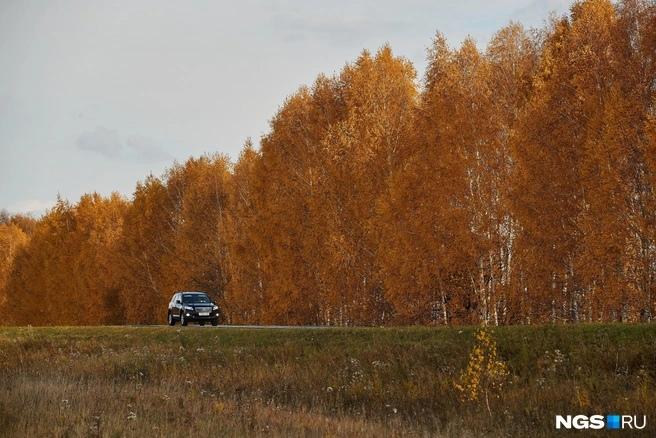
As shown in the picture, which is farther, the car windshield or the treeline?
the car windshield

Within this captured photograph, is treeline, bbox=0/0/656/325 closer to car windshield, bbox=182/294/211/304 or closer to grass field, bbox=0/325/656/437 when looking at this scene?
car windshield, bbox=182/294/211/304

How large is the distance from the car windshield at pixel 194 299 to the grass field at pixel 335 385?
967 cm

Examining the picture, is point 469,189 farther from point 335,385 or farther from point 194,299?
point 194,299

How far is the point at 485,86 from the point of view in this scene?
1265 inches

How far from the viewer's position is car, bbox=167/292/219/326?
3644 cm

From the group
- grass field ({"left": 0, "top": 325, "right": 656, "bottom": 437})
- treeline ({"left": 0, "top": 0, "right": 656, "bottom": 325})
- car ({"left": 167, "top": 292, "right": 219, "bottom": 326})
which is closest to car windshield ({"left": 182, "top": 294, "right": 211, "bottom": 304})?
car ({"left": 167, "top": 292, "right": 219, "bottom": 326})

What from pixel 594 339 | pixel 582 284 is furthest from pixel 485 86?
pixel 594 339

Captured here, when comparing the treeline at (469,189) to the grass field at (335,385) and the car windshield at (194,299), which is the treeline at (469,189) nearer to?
the car windshield at (194,299)

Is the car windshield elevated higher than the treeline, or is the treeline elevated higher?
the treeline

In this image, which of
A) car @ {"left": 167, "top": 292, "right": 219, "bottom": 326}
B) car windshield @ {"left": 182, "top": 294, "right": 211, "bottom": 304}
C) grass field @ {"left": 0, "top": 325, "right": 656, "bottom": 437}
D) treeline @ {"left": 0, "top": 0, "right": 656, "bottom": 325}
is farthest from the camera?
car windshield @ {"left": 182, "top": 294, "right": 211, "bottom": 304}

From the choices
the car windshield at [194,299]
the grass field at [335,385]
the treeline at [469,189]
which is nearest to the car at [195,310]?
the car windshield at [194,299]

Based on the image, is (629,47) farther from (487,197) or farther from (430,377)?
(430,377)

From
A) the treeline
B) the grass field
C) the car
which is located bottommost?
the grass field

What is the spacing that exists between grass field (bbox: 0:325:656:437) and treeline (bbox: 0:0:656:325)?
716cm
